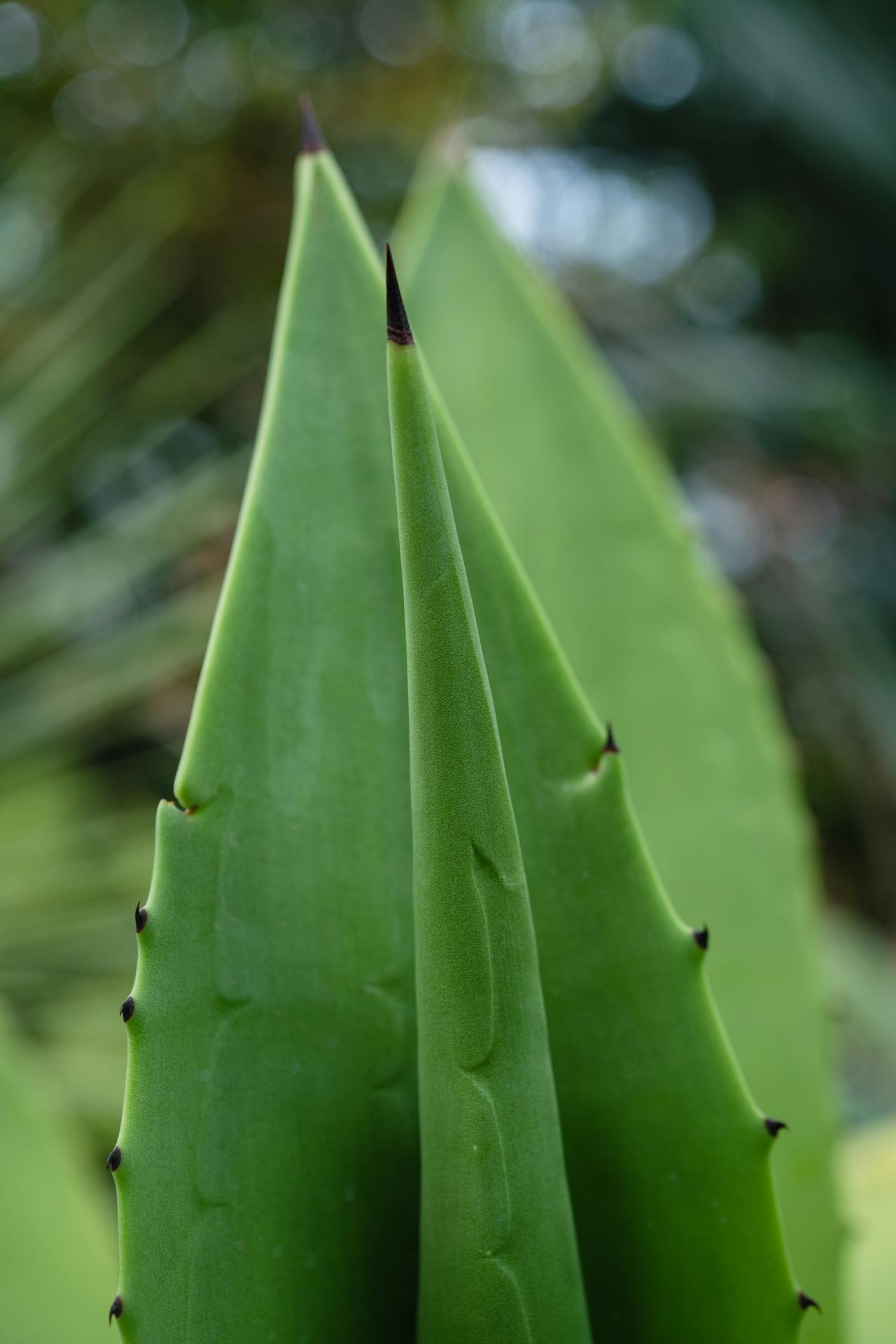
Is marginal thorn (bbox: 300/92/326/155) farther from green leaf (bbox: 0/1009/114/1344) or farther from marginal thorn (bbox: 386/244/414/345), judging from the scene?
green leaf (bbox: 0/1009/114/1344)

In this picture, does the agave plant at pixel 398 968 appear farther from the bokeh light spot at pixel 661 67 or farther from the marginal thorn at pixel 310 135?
the bokeh light spot at pixel 661 67

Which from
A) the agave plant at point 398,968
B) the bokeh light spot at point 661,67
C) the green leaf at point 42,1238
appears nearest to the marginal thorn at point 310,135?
the agave plant at point 398,968

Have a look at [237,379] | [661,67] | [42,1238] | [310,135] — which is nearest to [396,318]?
[310,135]

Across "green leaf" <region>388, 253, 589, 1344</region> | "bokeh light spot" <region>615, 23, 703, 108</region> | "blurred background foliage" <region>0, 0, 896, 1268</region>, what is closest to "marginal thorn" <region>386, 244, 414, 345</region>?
"green leaf" <region>388, 253, 589, 1344</region>

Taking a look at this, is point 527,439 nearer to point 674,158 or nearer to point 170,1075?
point 170,1075

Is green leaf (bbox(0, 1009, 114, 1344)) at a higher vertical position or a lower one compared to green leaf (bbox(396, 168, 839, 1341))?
lower

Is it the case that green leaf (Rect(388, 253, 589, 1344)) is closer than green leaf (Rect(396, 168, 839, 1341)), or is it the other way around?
green leaf (Rect(388, 253, 589, 1344))
